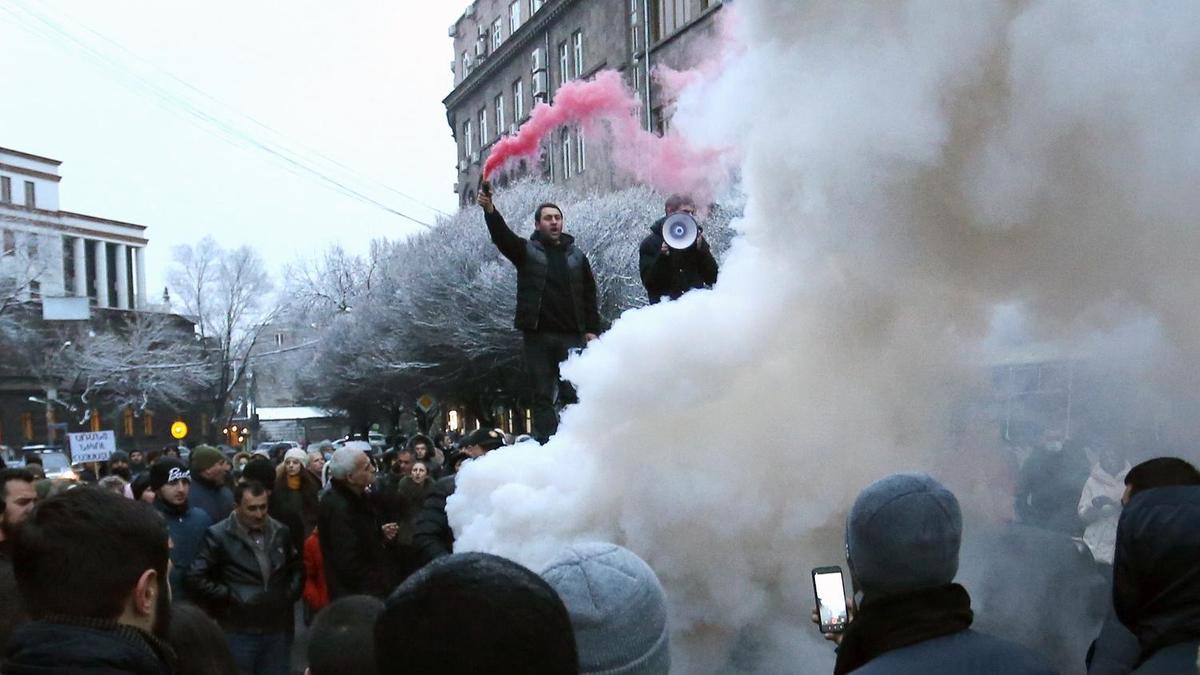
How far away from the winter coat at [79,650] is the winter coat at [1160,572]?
2105mm

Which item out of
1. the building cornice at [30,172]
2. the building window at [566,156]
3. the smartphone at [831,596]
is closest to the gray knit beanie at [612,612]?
the smartphone at [831,596]

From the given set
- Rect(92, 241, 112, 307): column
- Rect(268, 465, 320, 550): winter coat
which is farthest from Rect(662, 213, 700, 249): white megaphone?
Rect(92, 241, 112, 307): column

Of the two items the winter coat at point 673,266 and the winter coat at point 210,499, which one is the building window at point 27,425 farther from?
the winter coat at point 673,266

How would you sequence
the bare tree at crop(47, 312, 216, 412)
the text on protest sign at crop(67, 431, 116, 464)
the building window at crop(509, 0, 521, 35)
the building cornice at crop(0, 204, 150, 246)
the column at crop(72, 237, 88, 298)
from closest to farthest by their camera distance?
1. the text on protest sign at crop(67, 431, 116, 464)
2. the building window at crop(509, 0, 521, 35)
3. the bare tree at crop(47, 312, 216, 412)
4. the building cornice at crop(0, 204, 150, 246)
5. the column at crop(72, 237, 88, 298)

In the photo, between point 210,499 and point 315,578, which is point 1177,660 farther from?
point 210,499

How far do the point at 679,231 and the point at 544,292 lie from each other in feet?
3.30

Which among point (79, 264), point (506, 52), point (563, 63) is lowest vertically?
point (79, 264)

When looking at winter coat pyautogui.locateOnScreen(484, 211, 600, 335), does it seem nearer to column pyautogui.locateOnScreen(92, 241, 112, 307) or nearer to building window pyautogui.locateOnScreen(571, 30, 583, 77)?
building window pyautogui.locateOnScreen(571, 30, 583, 77)

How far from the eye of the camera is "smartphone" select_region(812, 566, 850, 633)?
3.70 meters

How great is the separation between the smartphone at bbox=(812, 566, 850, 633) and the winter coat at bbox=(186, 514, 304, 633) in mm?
3911

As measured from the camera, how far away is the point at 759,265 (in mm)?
5922

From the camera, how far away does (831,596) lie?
372 cm

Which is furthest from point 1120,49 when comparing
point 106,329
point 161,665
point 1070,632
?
point 106,329

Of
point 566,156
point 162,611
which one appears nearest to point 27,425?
point 566,156
